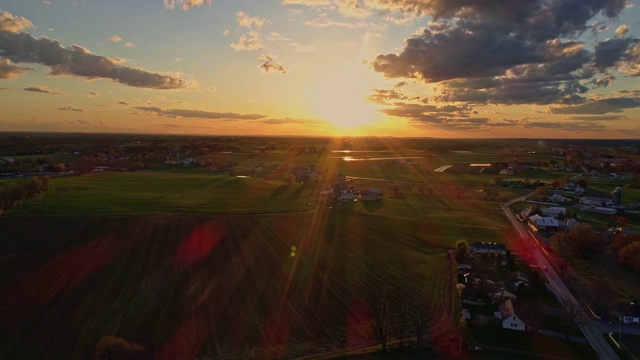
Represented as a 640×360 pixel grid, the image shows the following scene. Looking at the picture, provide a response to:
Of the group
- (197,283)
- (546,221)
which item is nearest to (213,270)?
(197,283)

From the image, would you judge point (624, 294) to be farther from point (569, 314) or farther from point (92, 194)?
point (92, 194)

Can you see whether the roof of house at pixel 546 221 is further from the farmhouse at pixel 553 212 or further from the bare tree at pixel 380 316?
the bare tree at pixel 380 316

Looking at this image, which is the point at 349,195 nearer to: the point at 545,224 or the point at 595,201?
the point at 545,224

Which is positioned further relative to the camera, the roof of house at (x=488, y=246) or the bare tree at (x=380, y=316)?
the roof of house at (x=488, y=246)

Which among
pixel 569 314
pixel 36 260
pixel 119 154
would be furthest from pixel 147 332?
pixel 119 154

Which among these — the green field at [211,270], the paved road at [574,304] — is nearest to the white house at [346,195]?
the green field at [211,270]

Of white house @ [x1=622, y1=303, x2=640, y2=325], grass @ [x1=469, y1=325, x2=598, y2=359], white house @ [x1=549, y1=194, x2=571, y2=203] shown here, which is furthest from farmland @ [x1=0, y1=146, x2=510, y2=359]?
white house @ [x1=549, y1=194, x2=571, y2=203]
